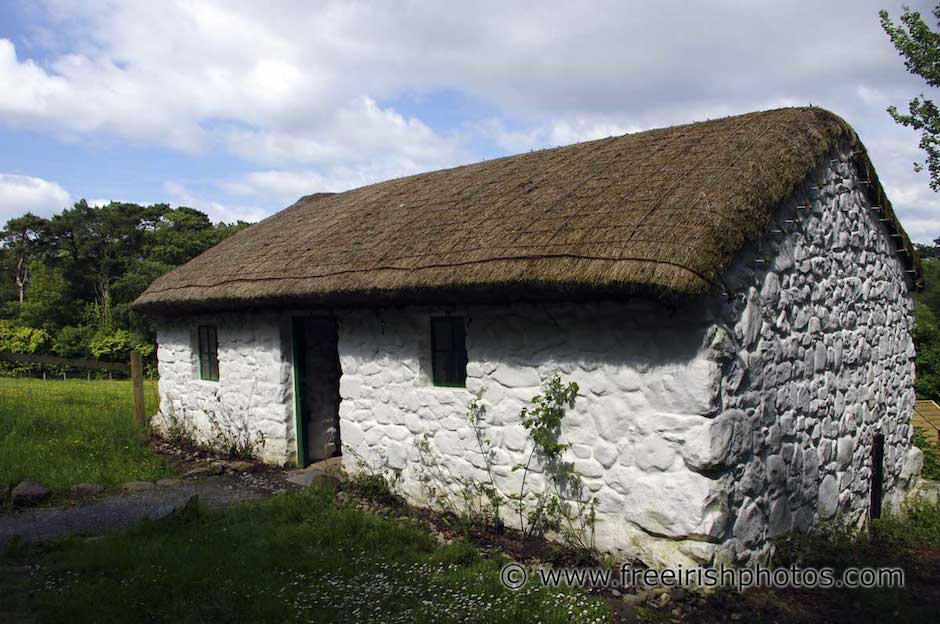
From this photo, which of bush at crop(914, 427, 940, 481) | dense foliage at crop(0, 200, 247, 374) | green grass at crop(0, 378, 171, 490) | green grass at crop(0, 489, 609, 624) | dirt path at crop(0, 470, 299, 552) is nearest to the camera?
green grass at crop(0, 489, 609, 624)

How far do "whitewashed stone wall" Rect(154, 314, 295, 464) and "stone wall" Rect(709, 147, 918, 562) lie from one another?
5303 mm

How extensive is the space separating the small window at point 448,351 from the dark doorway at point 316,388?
2.35 meters

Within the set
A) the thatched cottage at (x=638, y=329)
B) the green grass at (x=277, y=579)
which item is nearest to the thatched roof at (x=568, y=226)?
the thatched cottage at (x=638, y=329)

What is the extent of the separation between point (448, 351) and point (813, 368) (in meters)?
3.23

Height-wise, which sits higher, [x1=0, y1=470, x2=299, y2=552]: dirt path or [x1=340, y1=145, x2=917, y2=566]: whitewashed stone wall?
[x1=340, y1=145, x2=917, y2=566]: whitewashed stone wall

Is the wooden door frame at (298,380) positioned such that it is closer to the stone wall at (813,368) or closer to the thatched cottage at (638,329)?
the thatched cottage at (638,329)

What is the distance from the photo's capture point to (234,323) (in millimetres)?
8578

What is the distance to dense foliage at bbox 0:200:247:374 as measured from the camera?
1056 inches

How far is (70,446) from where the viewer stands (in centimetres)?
821

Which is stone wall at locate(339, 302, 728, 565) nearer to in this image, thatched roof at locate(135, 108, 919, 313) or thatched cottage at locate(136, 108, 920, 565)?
thatched cottage at locate(136, 108, 920, 565)

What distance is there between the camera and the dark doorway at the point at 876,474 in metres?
6.59

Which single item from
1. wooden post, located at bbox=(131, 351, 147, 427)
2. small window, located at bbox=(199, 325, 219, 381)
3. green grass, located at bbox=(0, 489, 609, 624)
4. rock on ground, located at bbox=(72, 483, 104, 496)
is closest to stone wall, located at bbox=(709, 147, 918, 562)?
green grass, located at bbox=(0, 489, 609, 624)

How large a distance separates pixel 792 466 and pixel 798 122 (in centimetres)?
295

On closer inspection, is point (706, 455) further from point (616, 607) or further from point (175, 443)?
point (175, 443)
